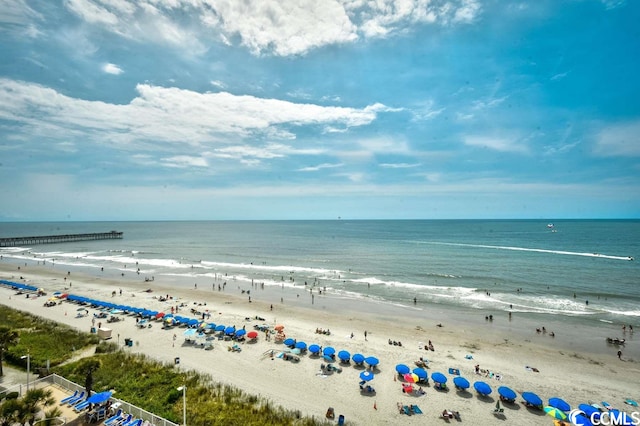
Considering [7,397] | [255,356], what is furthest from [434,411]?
[7,397]

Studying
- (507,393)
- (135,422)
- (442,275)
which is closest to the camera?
(135,422)

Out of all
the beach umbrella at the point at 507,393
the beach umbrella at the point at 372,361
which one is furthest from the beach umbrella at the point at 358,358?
the beach umbrella at the point at 507,393

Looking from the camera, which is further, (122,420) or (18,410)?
(122,420)

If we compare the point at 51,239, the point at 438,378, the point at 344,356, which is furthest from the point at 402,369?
the point at 51,239

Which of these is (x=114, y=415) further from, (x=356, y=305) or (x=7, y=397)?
(x=356, y=305)

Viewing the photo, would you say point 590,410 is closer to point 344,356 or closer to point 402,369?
point 402,369

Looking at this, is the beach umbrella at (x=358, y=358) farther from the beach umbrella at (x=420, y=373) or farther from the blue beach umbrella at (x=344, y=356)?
the beach umbrella at (x=420, y=373)

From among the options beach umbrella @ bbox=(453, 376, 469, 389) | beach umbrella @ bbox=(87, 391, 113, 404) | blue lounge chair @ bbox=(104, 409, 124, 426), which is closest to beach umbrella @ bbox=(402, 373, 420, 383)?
beach umbrella @ bbox=(453, 376, 469, 389)
